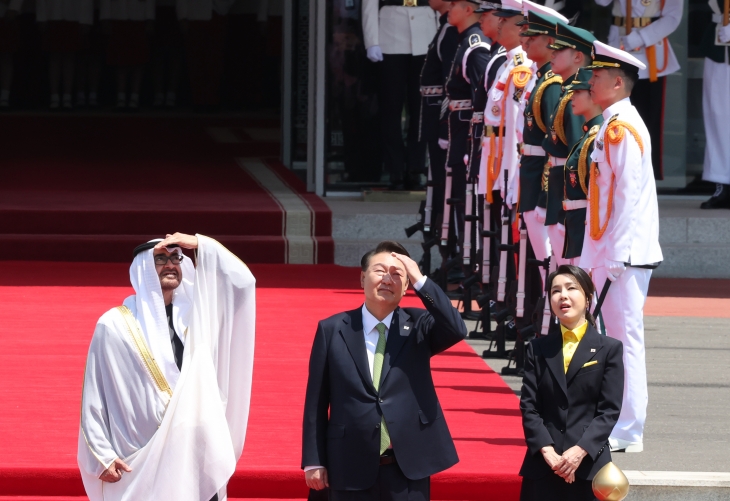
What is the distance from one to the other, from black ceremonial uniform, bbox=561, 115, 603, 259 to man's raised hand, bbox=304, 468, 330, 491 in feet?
7.17

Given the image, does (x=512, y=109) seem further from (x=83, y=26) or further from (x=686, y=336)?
(x=83, y=26)

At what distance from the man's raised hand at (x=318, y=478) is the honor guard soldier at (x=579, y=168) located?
2184 millimetres

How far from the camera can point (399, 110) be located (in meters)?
12.5

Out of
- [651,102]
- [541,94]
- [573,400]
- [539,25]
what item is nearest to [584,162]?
[541,94]

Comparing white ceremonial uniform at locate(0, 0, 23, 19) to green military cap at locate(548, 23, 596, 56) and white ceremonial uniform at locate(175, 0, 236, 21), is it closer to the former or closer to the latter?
white ceremonial uniform at locate(175, 0, 236, 21)

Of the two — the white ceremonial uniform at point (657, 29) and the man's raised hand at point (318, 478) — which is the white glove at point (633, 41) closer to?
the white ceremonial uniform at point (657, 29)

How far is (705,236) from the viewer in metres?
11.6

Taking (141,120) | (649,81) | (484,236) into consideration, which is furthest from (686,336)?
(141,120)

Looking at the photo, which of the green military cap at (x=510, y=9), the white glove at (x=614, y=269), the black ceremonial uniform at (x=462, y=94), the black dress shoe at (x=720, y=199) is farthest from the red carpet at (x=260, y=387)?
the black dress shoe at (x=720, y=199)

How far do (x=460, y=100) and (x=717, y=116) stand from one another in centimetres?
387

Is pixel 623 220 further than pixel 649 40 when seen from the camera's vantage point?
No

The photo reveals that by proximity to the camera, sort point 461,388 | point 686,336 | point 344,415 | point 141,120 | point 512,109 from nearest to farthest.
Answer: point 344,415 → point 461,388 → point 512,109 → point 686,336 → point 141,120

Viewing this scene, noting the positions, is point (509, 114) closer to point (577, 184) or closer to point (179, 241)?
point (577, 184)

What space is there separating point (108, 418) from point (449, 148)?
16.8 feet
